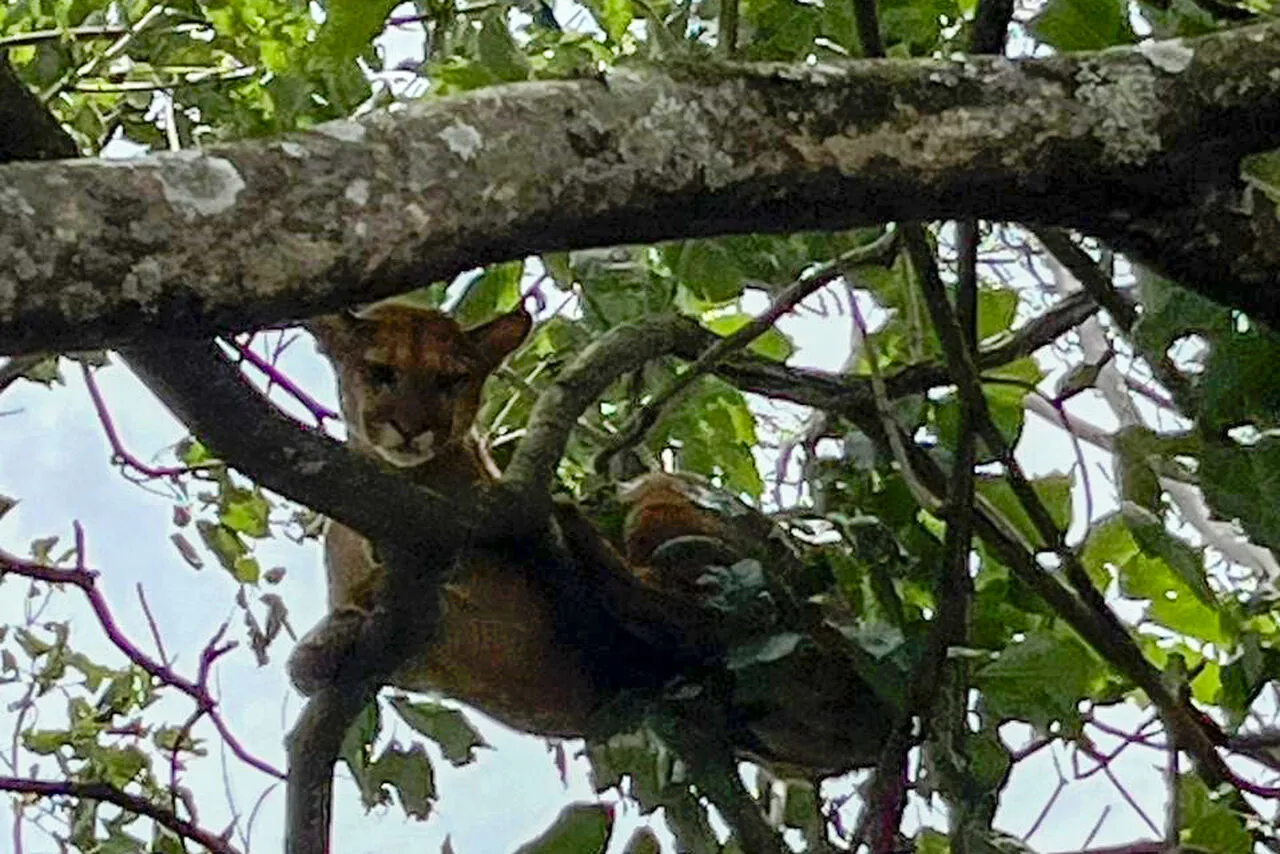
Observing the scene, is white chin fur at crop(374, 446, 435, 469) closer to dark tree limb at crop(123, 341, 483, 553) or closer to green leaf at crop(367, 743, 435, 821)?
green leaf at crop(367, 743, 435, 821)

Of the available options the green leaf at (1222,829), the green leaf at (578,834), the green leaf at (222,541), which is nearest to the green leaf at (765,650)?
the green leaf at (578,834)

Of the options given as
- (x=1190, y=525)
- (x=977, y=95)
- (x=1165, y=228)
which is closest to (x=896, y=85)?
(x=977, y=95)

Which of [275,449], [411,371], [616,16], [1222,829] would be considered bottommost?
[1222,829]

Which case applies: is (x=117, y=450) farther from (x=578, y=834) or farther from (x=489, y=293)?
(x=578, y=834)

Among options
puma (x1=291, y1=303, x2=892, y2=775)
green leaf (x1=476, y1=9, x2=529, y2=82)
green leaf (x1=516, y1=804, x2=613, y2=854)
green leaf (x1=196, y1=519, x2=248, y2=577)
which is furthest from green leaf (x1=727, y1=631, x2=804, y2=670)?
green leaf (x1=196, y1=519, x2=248, y2=577)

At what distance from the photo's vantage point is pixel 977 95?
834 millimetres

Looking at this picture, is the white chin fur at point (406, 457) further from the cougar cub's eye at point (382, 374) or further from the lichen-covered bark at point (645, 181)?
the lichen-covered bark at point (645, 181)

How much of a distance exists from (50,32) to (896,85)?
753 millimetres

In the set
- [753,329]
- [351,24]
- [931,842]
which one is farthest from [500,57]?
[931,842]

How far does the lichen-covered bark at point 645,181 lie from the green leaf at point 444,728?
1.74 ft

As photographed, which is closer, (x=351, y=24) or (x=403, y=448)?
(x=351, y=24)

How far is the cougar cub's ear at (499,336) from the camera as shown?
1.44 meters

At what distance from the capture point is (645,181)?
76 centimetres

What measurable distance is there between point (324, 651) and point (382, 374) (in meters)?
0.37
